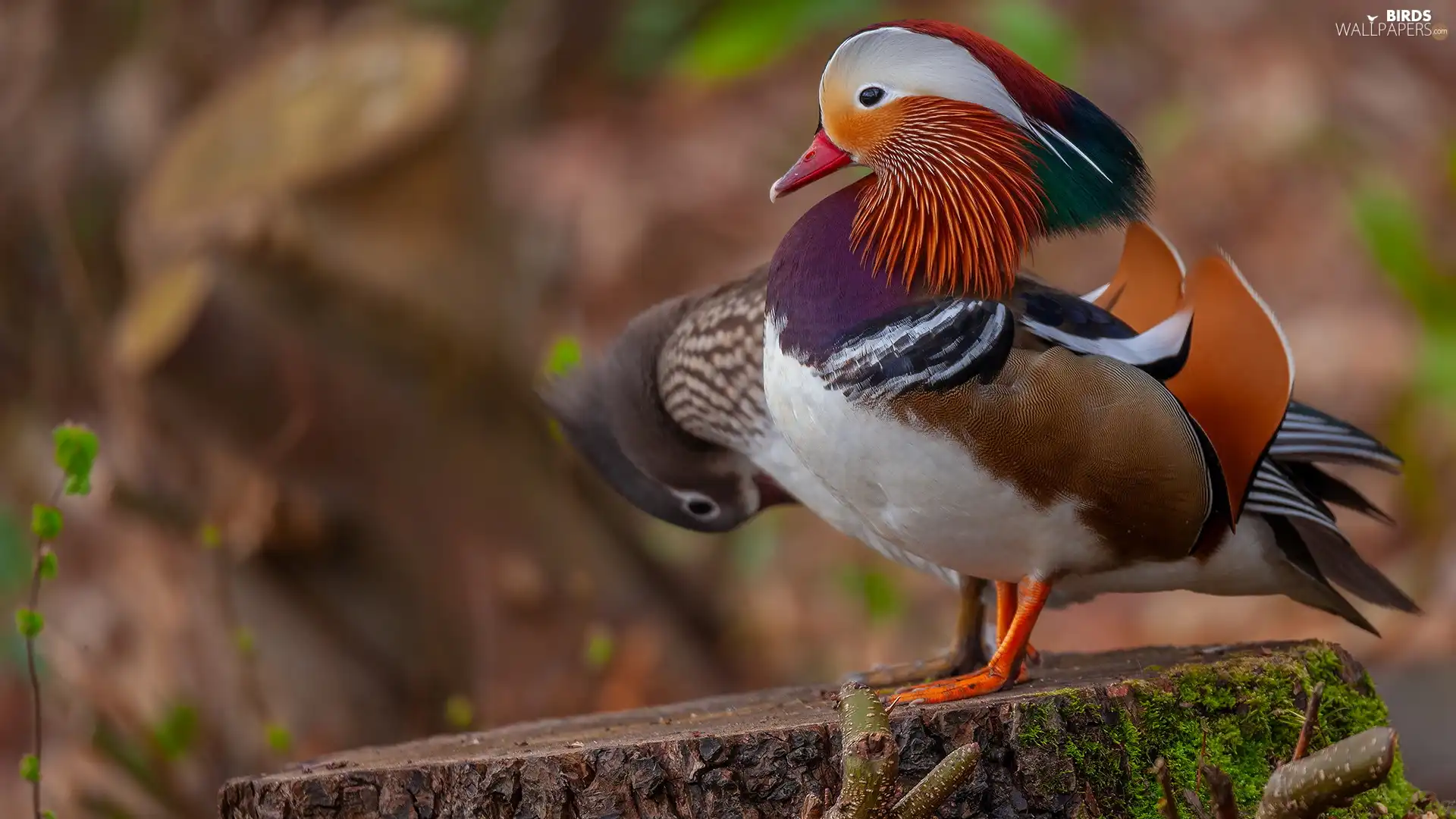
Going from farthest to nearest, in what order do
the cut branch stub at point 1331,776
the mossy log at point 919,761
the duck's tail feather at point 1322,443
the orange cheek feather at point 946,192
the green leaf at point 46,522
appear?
the duck's tail feather at point 1322,443, the green leaf at point 46,522, the orange cheek feather at point 946,192, the mossy log at point 919,761, the cut branch stub at point 1331,776

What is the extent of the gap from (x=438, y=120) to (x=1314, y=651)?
251 centimetres

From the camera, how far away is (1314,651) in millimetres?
1822

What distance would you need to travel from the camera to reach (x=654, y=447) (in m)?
2.30

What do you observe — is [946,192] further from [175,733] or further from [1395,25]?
[1395,25]

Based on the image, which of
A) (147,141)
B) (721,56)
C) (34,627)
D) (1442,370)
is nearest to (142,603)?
(147,141)

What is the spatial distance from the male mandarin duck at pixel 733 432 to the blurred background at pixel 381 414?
0.13m

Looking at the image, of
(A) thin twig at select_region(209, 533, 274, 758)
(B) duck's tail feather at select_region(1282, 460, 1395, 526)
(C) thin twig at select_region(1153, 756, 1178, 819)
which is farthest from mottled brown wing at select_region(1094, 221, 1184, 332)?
(A) thin twig at select_region(209, 533, 274, 758)

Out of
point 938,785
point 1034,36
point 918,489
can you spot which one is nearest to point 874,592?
point 918,489

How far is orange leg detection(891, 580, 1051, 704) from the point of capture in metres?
1.63

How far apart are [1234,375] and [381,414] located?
2.40 m

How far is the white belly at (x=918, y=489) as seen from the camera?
1560mm

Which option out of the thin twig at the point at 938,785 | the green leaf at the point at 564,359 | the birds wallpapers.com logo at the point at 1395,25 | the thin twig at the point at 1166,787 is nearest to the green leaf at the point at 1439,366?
the birds wallpapers.com logo at the point at 1395,25

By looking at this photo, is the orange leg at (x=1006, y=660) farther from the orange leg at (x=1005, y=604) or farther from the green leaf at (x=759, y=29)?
the green leaf at (x=759, y=29)

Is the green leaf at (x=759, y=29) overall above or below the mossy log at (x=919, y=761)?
above
